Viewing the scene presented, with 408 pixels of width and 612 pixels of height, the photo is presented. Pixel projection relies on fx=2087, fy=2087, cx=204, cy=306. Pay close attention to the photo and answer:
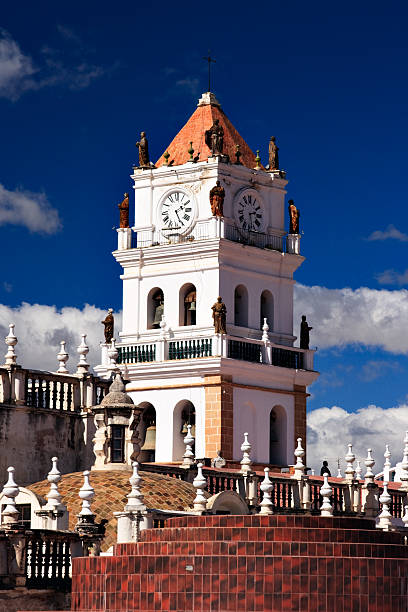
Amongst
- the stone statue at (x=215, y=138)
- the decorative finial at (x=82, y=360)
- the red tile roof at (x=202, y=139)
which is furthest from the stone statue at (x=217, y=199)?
the decorative finial at (x=82, y=360)

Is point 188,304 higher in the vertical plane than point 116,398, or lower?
higher

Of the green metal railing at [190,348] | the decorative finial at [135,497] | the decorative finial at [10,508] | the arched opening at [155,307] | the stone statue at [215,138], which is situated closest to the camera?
the decorative finial at [10,508]

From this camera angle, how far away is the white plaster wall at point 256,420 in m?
82.6

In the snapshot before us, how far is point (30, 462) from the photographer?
6125 centimetres

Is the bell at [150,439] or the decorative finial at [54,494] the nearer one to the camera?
the decorative finial at [54,494]

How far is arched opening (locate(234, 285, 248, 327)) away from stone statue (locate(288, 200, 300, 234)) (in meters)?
3.89

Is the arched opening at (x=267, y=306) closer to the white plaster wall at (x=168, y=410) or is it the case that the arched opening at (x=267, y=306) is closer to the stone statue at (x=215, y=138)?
the white plaster wall at (x=168, y=410)

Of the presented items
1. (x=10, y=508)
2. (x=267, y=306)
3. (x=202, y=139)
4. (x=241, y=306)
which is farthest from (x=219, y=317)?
(x=10, y=508)

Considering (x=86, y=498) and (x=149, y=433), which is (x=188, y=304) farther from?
(x=86, y=498)

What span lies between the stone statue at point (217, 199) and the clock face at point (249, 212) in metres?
1.51

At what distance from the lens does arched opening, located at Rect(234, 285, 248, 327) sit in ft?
281

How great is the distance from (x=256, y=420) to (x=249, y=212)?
8.92m

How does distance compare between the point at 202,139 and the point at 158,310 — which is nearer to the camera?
the point at 202,139

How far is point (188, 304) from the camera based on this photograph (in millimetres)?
85875
